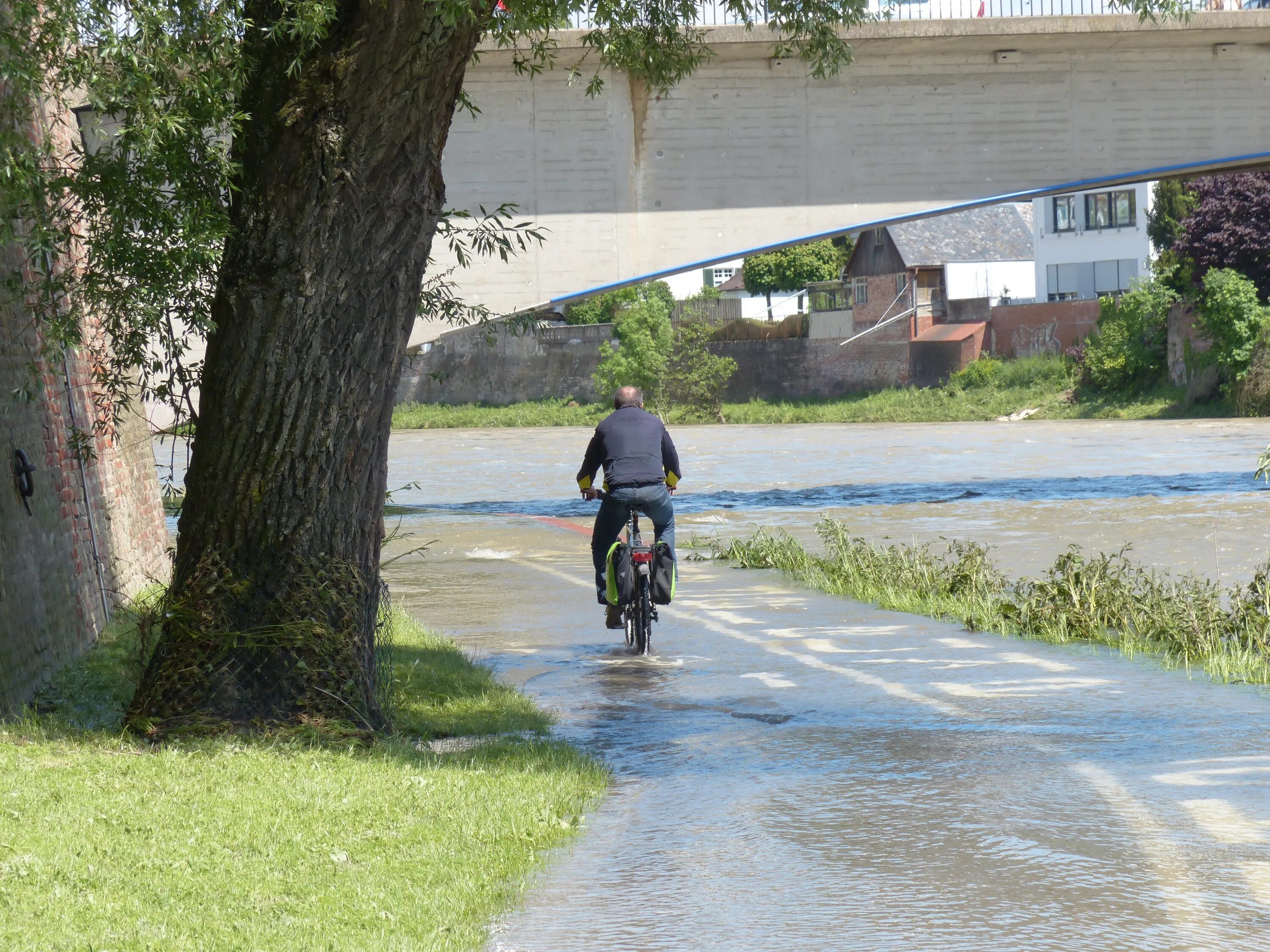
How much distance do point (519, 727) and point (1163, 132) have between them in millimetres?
23269

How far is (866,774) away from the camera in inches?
279

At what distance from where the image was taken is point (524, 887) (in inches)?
211

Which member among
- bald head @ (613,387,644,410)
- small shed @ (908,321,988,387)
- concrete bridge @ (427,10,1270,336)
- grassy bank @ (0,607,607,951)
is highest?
concrete bridge @ (427,10,1270,336)

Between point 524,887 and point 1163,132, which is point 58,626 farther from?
point 1163,132

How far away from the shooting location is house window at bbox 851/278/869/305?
76.9 m

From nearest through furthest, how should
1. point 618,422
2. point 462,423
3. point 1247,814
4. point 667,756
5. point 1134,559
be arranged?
1. point 1247,814
2. point 667,756
3. point 618,422
4. point 1134,559
5. point 462,423

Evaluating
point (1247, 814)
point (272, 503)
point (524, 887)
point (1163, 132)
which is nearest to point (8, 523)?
point (272, 503)

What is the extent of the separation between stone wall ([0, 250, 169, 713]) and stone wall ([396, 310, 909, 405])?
181 feet

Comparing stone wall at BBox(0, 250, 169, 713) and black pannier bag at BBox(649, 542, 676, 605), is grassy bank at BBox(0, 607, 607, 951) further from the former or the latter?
black pannier bag at BBox(649, 542, 676, 605)

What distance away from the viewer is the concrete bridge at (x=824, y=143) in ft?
90.4

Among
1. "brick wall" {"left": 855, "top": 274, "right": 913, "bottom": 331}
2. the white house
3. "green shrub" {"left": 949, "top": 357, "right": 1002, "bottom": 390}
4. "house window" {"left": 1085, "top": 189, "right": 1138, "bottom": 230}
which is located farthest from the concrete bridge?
"house window" {"left": 1085, "top": 189, "right": 1138, "bottom": 230}

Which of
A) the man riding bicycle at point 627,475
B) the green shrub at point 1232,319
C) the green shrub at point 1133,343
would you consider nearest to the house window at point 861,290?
the green shrub at point 1133,343

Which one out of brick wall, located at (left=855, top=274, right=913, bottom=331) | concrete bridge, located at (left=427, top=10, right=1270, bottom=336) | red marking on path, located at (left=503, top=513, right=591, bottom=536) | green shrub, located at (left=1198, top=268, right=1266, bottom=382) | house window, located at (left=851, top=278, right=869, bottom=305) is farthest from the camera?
house window, located at (left=851, top=278, right=869, bottom=305)

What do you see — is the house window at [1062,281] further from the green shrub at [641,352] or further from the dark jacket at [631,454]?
the dark jacket at [631,454]
